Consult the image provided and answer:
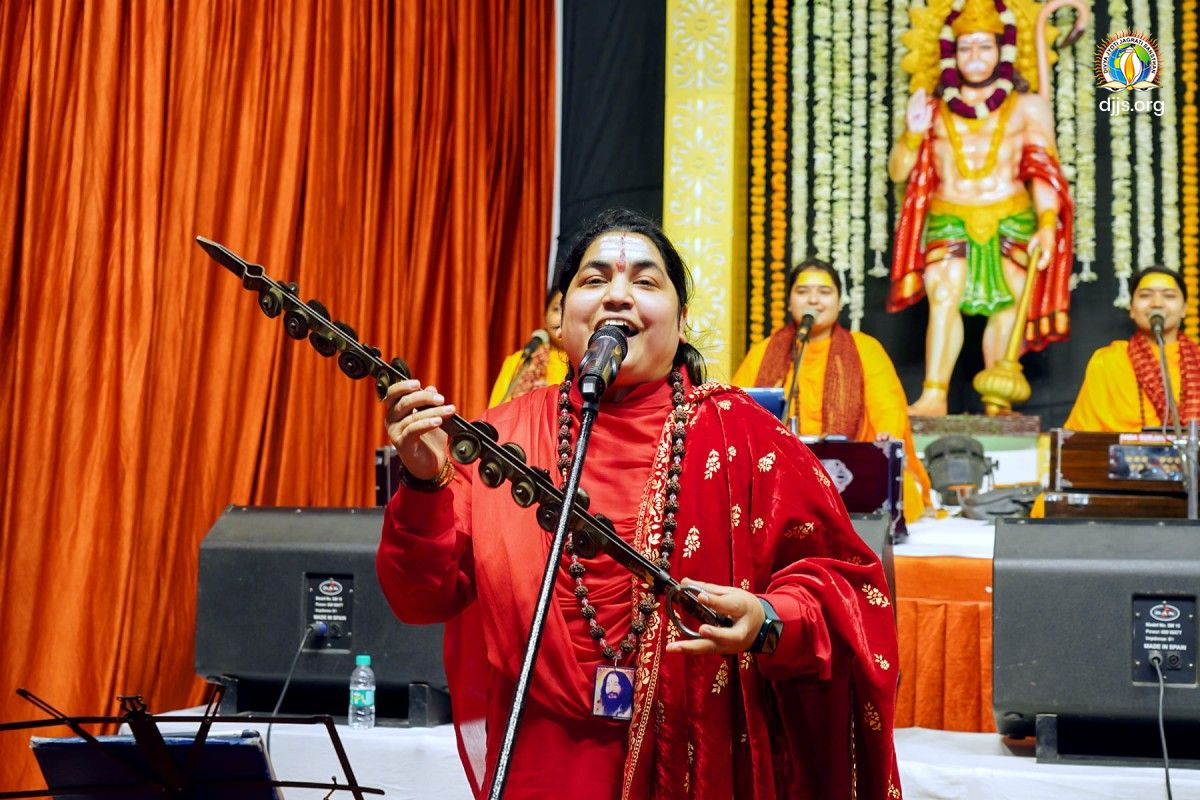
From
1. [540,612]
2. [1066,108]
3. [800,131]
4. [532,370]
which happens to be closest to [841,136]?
[800,131]

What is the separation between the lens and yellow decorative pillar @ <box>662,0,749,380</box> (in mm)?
6156

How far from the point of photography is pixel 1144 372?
582 cm

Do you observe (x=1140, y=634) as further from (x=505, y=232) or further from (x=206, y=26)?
(x=505, y=232)

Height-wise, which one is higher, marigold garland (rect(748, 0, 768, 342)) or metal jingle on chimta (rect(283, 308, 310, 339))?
marigold garland (rect(748, 0, 768, 342))

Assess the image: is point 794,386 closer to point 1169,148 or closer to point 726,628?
point 726,628

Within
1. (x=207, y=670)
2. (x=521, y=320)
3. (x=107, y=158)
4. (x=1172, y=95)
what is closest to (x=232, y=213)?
(x=107, y=158)

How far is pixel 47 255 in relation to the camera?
3.23 m

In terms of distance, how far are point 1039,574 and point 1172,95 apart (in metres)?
5.01

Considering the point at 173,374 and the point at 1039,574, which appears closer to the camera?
the point at 1039,574

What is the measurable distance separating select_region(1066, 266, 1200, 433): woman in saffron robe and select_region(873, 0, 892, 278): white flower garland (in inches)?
46.5

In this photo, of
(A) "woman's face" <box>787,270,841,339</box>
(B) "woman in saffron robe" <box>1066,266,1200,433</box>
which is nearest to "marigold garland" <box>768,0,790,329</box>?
(A) "woman's face" <box>787,270,841,339</box>

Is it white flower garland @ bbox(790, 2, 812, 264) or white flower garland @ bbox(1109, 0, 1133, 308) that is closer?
white flower garland @ bbox(1109, 0, 1133, 308)

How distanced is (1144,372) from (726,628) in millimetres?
4947

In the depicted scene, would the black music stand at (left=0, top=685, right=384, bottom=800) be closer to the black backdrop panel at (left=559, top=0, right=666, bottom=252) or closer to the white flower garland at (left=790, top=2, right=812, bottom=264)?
the black backdrop panel at (left=559, top=0, right=666, bottom=252)
